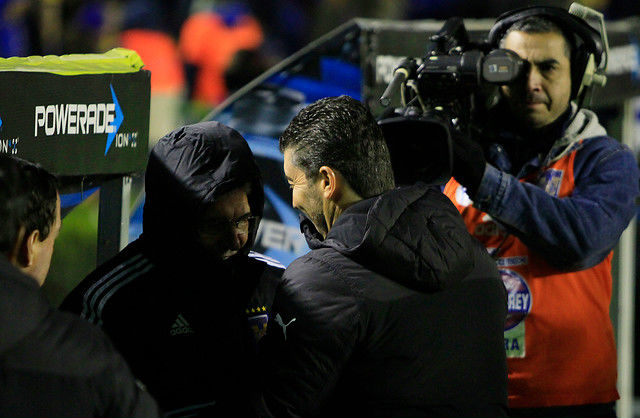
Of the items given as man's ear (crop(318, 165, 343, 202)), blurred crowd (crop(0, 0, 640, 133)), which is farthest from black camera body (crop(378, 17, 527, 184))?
blurred crowd (crop(0, 0, 640, 133))

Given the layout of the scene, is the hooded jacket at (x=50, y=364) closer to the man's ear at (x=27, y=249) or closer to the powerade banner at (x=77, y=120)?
the man's ear at (x=27, y=249)

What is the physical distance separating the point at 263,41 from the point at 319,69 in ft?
15.3

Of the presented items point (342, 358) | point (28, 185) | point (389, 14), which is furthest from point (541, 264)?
point (389, 14)

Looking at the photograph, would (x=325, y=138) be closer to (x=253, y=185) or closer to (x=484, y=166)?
(x=253, y=185)

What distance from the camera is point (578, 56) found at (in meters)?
2.82

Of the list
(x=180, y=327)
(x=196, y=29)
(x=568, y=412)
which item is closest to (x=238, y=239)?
(x=180, y=327)

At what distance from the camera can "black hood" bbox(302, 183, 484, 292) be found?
6.17 ft

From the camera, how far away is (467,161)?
250 cm

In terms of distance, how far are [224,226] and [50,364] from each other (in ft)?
2.84

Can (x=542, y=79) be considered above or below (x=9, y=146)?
above

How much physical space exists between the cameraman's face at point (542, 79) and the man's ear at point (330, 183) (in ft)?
3.19

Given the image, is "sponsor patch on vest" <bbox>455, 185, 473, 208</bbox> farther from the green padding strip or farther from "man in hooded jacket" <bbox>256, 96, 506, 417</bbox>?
the green padding strip

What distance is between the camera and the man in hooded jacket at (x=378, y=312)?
186 centimetres

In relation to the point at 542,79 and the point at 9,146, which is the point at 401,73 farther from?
the point at 9,146
